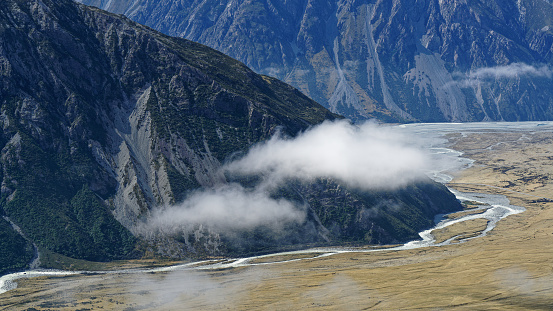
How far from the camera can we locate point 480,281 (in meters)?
178

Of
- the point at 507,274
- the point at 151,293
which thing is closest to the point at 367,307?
the point at 507,274

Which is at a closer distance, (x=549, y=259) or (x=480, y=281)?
(x=480, y=281)

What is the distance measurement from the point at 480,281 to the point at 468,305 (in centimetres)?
1954

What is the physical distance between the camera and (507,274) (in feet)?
601

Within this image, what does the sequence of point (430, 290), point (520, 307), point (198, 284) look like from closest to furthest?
point (520, 307)
point (430, 290)
point (198, 284)

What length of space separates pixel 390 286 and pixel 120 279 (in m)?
96.7

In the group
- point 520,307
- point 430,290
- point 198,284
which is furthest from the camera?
point 198,284

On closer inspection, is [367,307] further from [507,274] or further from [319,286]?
[507,274]

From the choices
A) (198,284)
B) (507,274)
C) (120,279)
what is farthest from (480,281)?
(120,279)

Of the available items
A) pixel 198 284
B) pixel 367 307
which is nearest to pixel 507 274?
pixel 367 307

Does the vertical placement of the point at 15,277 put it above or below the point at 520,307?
above

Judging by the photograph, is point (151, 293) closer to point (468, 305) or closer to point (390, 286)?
point (390, 286)

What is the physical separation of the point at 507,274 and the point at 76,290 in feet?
487

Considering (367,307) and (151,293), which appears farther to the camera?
(151,293)
